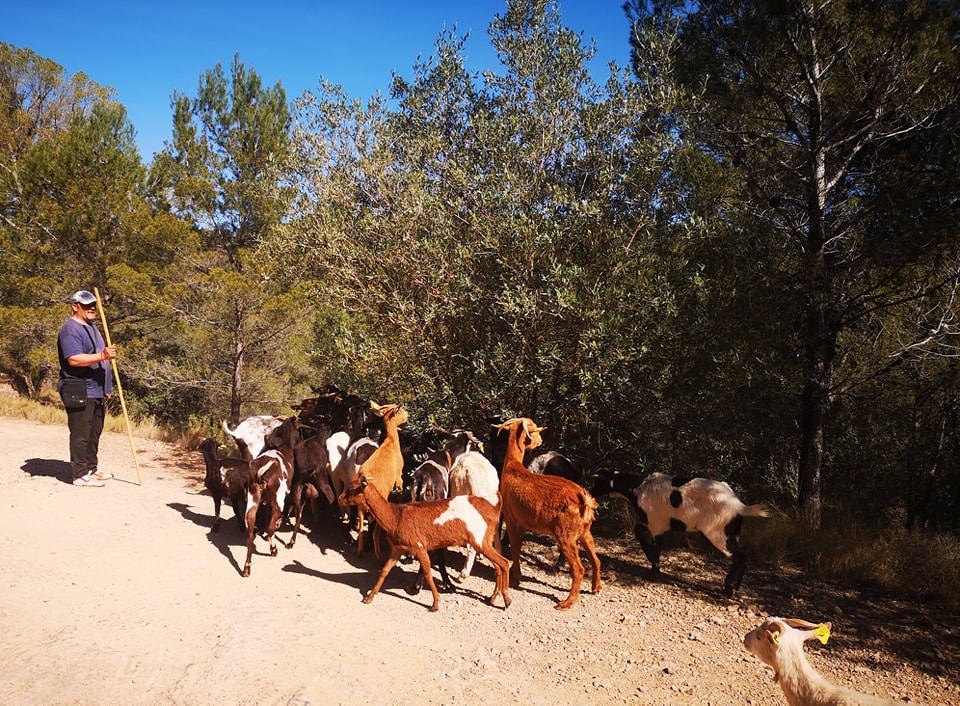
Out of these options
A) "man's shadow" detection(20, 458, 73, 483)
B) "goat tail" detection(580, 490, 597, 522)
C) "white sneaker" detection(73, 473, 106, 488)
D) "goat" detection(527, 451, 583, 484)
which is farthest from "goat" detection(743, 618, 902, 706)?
"man's shadow" detection(20, 458, 73, 483)

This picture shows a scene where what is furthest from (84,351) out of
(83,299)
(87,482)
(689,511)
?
(689,511)

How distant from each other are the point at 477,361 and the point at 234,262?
9586mm

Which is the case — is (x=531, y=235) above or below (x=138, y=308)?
above

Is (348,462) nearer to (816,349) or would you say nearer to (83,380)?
(83,380)

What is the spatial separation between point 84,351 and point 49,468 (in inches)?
95.4

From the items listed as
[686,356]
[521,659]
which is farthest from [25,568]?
[686,356]

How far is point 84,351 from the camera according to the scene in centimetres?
845

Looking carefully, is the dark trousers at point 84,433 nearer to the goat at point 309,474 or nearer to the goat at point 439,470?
the goat at point 309,474

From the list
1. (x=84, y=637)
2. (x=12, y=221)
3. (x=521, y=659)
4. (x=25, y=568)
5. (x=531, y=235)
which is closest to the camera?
(x=84, y=637)

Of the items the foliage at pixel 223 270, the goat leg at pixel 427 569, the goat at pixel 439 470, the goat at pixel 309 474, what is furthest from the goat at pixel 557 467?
the foliage at pixel 223 270

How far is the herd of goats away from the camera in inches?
271

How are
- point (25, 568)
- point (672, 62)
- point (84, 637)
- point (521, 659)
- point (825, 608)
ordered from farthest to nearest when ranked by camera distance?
point (672, 62) < point (825, 608) < point (25, 568) < point (521, 659) < point (84, 637)

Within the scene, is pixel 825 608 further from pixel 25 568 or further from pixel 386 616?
pixel 25 568

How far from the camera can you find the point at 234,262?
647 inches
